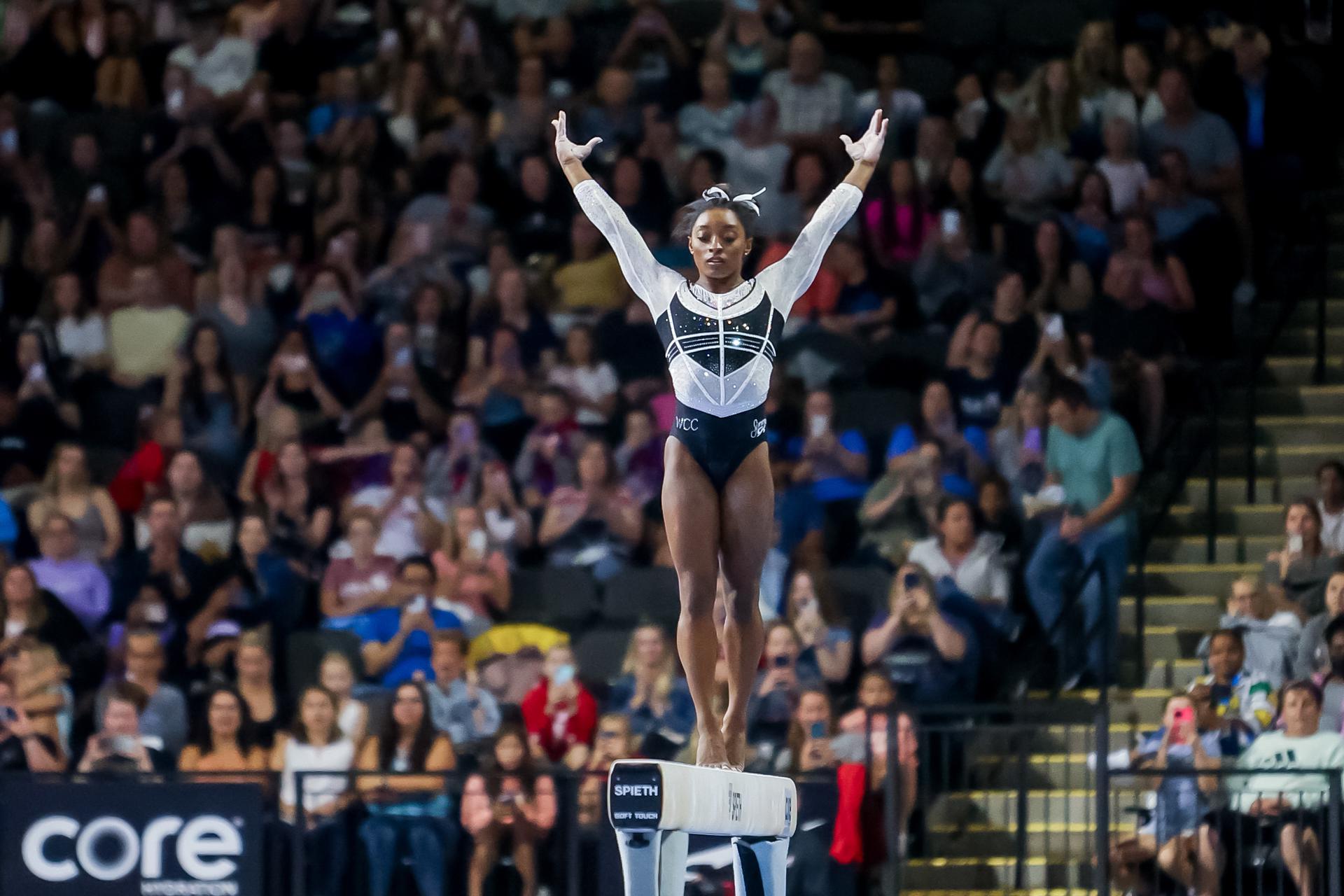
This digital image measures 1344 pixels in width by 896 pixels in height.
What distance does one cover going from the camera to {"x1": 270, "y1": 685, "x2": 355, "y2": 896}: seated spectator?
29.7ft

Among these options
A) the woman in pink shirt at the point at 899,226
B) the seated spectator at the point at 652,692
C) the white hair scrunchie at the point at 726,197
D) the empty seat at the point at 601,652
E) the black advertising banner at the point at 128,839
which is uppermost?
the woman in pink shirt at the point at 899,226

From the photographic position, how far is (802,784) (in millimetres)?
8711

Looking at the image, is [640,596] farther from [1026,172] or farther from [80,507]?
[1026,172]

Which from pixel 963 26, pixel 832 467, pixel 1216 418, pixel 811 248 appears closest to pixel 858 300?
pixel 832 467

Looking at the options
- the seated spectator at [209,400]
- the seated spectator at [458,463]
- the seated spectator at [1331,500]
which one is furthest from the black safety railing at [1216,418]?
the seated spectator at [209,400]

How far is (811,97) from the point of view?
1248cm

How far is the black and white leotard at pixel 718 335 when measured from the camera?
6.28 meters

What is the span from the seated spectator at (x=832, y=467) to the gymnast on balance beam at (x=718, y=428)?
4.20 metres

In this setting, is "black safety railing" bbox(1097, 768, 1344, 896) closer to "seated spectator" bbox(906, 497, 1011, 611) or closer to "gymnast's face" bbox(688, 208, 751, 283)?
"seated spectator" bbox(906, 497, 1011, 611)

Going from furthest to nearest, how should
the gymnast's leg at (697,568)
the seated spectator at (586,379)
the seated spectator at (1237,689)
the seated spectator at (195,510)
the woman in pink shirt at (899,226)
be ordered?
the woman in pink shirt at (899,226)
the seated spectator at (586,379)
the seated spectator at (195,510)
the seated spectator at (1237,689)
the gymnast's leg at (697,568)

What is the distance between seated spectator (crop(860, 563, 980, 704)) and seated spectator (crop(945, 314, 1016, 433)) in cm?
137

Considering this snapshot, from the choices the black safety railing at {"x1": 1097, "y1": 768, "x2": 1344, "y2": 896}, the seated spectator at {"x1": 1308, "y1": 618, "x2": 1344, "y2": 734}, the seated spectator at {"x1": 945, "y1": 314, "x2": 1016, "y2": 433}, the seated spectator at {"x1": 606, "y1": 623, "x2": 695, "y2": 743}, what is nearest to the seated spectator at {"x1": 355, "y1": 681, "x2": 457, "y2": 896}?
the seated spectator at {"x1": 606, "y1": 623, "x2": 695, "y2": 743}

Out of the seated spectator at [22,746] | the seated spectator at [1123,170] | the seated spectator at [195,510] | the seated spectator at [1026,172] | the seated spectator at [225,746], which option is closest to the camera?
the seated spectator at [225,746]

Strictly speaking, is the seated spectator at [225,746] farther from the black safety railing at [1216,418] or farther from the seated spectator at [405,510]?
the black safety railing at [1216,418]
